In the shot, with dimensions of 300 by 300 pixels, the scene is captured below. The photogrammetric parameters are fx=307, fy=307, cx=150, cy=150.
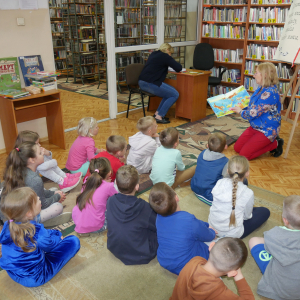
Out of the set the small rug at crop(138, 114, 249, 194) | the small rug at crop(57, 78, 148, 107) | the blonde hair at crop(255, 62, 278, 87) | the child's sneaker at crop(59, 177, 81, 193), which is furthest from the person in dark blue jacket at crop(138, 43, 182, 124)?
the child's sneaker at crop(59, 177, 81, 193)

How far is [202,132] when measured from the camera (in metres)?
4.80

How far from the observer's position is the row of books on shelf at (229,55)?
19.8 ft

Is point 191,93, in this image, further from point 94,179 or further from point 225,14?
point 94,179

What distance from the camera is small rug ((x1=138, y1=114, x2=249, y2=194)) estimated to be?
405 cm

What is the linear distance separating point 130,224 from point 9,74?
285 cm

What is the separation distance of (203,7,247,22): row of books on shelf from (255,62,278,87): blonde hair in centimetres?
258

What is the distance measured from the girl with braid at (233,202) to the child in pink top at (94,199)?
767 millimetres

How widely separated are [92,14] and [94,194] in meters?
7.44

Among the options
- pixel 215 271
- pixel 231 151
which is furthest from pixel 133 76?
pixel 215 271

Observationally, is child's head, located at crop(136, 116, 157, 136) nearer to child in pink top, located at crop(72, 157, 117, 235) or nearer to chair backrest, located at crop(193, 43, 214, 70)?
child in pink top, located at crop(72, 157, 117, 235)

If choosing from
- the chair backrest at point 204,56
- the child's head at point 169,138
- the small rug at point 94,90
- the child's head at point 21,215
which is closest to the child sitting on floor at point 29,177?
the child's head at point 21,215

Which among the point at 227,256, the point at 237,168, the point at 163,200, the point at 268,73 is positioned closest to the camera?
the point at 227,256

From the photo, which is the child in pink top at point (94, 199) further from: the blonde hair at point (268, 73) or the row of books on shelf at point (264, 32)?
the row of books on shelf at point (264, 32)

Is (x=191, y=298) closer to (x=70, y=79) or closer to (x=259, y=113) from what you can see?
(x=259, y=113)
